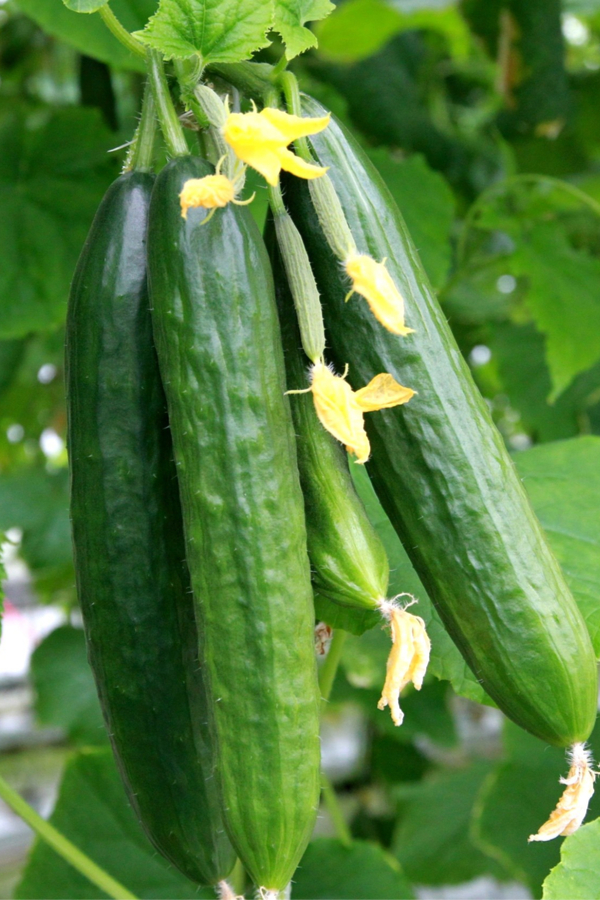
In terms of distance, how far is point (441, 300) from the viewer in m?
1.84

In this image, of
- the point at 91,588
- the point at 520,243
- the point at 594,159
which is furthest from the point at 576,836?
the point at 594,159

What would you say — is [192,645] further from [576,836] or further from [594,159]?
[594,159]

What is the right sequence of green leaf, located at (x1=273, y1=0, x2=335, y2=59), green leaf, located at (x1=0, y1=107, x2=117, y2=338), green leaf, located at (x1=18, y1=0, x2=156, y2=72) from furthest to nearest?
green leaf, located at (x1=0, y1=107, x2=117, y2=338) < green leaf, located at (x1=18, y1=0, x2=156, y2=72) < green leaf, located at (x1=273, y1=0, x2=335, y2=59)

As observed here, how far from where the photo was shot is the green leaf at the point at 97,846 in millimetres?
1365

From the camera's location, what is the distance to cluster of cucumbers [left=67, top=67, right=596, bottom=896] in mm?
680

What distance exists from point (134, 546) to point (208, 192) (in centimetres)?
28

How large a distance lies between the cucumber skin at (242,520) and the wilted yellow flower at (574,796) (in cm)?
19

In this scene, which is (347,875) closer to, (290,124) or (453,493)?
(453,493)

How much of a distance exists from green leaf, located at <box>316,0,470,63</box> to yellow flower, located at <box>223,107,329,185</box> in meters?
1.15

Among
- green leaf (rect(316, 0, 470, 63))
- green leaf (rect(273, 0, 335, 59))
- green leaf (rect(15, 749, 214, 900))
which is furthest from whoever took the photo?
green leaf (rect(316, 0, 470, 63))

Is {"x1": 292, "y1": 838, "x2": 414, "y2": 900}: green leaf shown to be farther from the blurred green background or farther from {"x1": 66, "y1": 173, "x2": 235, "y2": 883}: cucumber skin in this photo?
{"x1": 66, "y1": 173, "x2": 235, "y2": 883}: cucumber skin

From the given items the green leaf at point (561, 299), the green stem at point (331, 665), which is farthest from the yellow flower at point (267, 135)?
the green leaf at point (561, 299)

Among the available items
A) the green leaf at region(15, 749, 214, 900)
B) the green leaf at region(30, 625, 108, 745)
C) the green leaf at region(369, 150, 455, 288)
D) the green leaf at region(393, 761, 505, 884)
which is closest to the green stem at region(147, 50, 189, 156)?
the green leaf at region(369, 150, 455, 288)

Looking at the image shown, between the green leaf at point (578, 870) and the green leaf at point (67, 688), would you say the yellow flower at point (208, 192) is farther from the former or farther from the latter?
the green leaf at point (67, 688)
